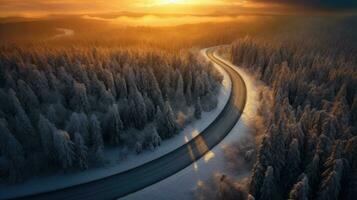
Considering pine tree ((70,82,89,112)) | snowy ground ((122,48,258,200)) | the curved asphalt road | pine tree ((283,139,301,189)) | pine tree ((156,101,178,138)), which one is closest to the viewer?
pine tree ((283,139,301,189))

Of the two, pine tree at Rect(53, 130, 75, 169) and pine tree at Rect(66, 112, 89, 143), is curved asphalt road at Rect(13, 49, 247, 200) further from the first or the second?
pine tree at Rect(66, 112, 89, 143)

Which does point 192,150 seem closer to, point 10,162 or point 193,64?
point 10,162

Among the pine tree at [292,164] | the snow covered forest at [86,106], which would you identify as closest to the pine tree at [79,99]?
the snow covered forest at [86,106]

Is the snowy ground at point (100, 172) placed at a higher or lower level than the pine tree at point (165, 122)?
lower

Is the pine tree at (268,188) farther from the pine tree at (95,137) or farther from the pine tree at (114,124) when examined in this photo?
the pine tree at (114,124)

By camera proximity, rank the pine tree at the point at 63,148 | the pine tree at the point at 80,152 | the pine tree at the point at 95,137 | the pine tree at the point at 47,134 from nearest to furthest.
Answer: the pine tree at the point at 63,148 < the pine tree at the point at 47,134 < the pine tree at the point at 80,152 < the pine tree at the point at 95,137

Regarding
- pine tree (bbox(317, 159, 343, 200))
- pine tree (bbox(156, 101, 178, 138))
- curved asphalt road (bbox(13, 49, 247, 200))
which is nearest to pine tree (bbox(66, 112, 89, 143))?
curved asphalt road (bbox(13, 49, 247, 200))

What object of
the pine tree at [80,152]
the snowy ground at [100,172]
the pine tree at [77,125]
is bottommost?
the snowy ground at [100,172]
